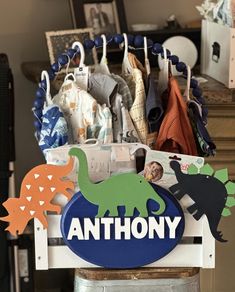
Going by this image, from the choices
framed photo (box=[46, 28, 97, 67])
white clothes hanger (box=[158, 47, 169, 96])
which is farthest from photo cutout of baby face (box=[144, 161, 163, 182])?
framed photo (box=[46, 28, 97, 67])

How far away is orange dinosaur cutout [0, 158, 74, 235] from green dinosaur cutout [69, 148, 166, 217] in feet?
0.12

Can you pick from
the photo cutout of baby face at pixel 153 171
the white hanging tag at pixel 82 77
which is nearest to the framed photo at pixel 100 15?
the white hanging tag at pixel 82 77

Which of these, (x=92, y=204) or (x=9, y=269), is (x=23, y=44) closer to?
(x=9, y=269)

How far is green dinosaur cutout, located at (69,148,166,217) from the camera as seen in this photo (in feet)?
5.20

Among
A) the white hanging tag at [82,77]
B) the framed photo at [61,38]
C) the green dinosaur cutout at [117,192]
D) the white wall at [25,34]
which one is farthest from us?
the white wall at [25,34]

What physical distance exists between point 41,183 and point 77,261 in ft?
0.74

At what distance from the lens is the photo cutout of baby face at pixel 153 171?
1639 millimetres

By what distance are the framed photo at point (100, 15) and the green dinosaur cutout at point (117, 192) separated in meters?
1.00

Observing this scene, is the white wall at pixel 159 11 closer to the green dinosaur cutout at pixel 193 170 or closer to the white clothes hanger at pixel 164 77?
the white clothes hanger at pixel 164 77

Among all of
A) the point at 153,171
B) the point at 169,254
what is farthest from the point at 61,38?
the point at 169,254

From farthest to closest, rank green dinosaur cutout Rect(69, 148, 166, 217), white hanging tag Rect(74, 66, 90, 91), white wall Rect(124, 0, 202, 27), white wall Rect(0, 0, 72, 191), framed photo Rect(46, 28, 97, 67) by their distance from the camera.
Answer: white wall Rect(124, 0, 202, 27) → white wall Rect(0, 0, 72, 191) → framed photo Rect(46, 28, 97, 67) → white hanging tag Rect(74, 66, 90, 91) → green dinosaur cutout Rect(69, 148, 166, 217)

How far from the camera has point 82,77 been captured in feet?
6.02

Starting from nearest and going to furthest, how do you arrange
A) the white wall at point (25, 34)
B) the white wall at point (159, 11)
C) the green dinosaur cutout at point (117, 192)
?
the green dinosaur cutout at point (117, 192) < the white wall at point (25, 34) < the white wall at point (159, 11)

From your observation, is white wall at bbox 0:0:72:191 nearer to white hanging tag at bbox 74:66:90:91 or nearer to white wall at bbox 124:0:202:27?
white wall at bbox 124:0:202:27
